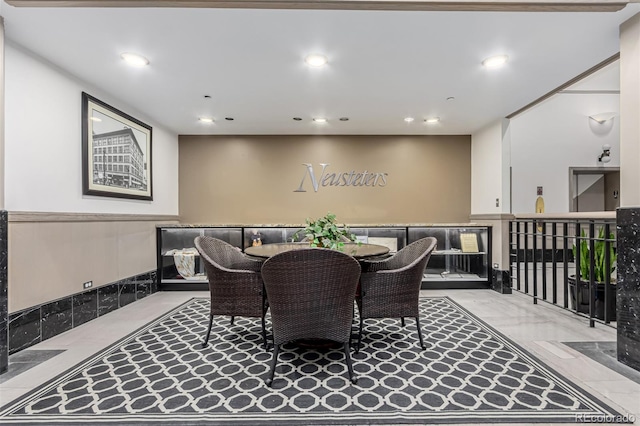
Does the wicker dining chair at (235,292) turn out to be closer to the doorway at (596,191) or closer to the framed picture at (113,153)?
the framed picture at (113,153)

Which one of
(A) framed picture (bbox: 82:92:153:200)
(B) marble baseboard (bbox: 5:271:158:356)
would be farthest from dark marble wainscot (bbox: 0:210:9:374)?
(A) framed picture (bbox: 82:92:153:200)

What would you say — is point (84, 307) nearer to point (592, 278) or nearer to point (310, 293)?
point (310, 293)

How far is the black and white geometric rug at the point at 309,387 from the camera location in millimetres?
1791

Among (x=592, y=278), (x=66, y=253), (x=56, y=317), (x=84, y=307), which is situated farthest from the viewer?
(x=84, y=307)

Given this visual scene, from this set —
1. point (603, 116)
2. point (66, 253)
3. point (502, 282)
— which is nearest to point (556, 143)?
point (603, 116)

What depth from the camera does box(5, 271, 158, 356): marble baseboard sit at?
2625 millimetres

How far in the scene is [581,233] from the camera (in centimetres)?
342

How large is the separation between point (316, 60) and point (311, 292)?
2076mm

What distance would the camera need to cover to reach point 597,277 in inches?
130

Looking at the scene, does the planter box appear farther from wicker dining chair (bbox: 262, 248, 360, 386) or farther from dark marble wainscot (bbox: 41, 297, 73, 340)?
dark marble wainscot (bbox: 41, 297, 73, 340)

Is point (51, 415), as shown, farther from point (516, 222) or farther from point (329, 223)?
point (516, 222)

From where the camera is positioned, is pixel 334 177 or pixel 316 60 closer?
pixel 316 60

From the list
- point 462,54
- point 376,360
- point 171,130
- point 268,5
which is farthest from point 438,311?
point 171,130

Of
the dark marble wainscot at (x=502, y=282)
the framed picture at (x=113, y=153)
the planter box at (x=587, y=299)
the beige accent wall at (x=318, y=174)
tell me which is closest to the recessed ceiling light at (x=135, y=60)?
Result: the framed picture at (x=113, y=153)
